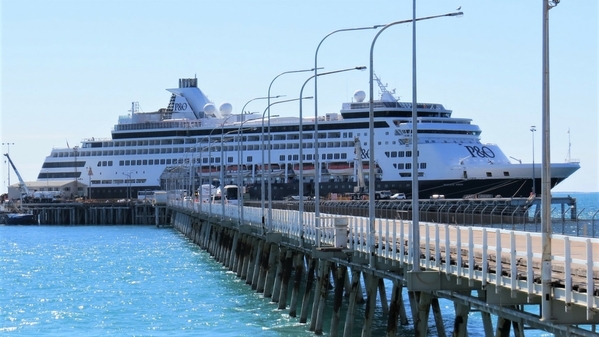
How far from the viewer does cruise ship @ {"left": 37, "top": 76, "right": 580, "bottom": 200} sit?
108 meters

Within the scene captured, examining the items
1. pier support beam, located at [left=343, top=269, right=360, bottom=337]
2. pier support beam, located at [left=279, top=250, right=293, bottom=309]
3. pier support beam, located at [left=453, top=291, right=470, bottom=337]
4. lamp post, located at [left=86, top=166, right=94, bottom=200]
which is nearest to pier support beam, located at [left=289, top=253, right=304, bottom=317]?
pier support beam, located at [left=279, top=250, right=293, bottom=309]

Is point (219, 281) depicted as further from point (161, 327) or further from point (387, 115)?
point (387, 115)

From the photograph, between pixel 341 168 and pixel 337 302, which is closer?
pixel 337 302

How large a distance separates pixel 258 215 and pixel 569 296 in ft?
112

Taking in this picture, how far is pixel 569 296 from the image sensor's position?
15.7m

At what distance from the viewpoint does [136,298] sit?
47188 millimetres

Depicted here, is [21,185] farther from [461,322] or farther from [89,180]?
[461,322]

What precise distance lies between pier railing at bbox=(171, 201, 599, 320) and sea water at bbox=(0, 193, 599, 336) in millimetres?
3843

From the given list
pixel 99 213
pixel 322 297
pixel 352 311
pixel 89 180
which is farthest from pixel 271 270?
pixel 89 180

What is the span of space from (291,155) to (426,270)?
105 metres

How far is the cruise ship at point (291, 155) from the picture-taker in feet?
356

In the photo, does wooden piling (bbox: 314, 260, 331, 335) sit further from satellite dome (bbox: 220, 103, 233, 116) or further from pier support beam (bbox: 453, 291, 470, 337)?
satellite dome (bbox: 220, 103, 233, 116)

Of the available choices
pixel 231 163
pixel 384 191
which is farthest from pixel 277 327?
pixel 231 163

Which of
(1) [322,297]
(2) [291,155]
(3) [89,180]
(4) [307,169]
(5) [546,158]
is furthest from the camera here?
(3) [89,180]
